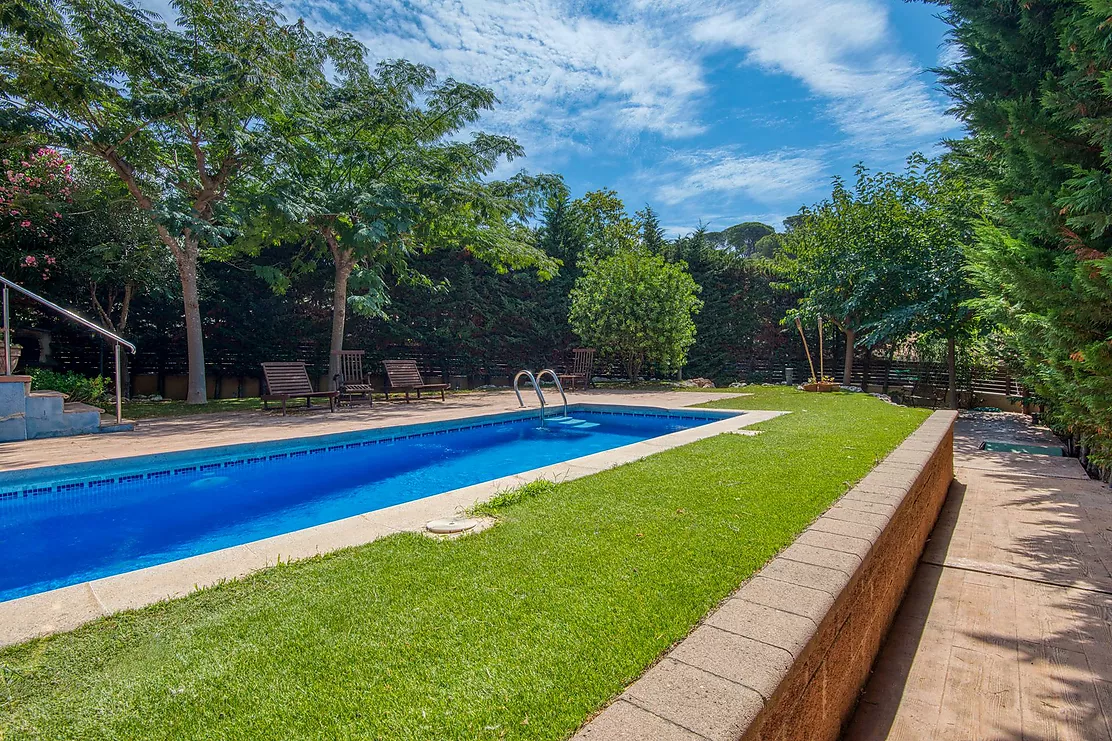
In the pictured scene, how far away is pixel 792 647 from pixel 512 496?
2.41 metres

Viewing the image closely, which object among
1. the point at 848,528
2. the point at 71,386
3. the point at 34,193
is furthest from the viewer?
the point at 34,193

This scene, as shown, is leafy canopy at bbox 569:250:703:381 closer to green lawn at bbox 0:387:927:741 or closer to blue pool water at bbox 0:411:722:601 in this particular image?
blue pool water at bbox 0:411:722:601

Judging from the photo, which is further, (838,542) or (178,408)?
(178,408)

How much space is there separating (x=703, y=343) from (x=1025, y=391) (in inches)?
318

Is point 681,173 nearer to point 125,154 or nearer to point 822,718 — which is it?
point 125,154

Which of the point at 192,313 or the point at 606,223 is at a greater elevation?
the point at 606,223

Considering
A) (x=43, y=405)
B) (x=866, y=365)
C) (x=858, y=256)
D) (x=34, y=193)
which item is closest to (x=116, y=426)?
(x=43, y=405)

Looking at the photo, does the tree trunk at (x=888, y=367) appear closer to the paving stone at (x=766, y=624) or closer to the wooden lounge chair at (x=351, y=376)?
the wooden lounge chair at (x=351, y=376)

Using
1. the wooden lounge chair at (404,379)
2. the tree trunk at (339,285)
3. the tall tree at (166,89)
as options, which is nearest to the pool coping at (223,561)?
the tall tree at (166,89)

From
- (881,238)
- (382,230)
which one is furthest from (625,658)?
(881,238)

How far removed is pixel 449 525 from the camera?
10.0 ft

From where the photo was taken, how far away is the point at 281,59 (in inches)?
350

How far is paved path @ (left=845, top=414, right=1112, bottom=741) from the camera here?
6.42ft

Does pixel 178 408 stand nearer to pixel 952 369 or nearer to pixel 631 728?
pixel 631 728
